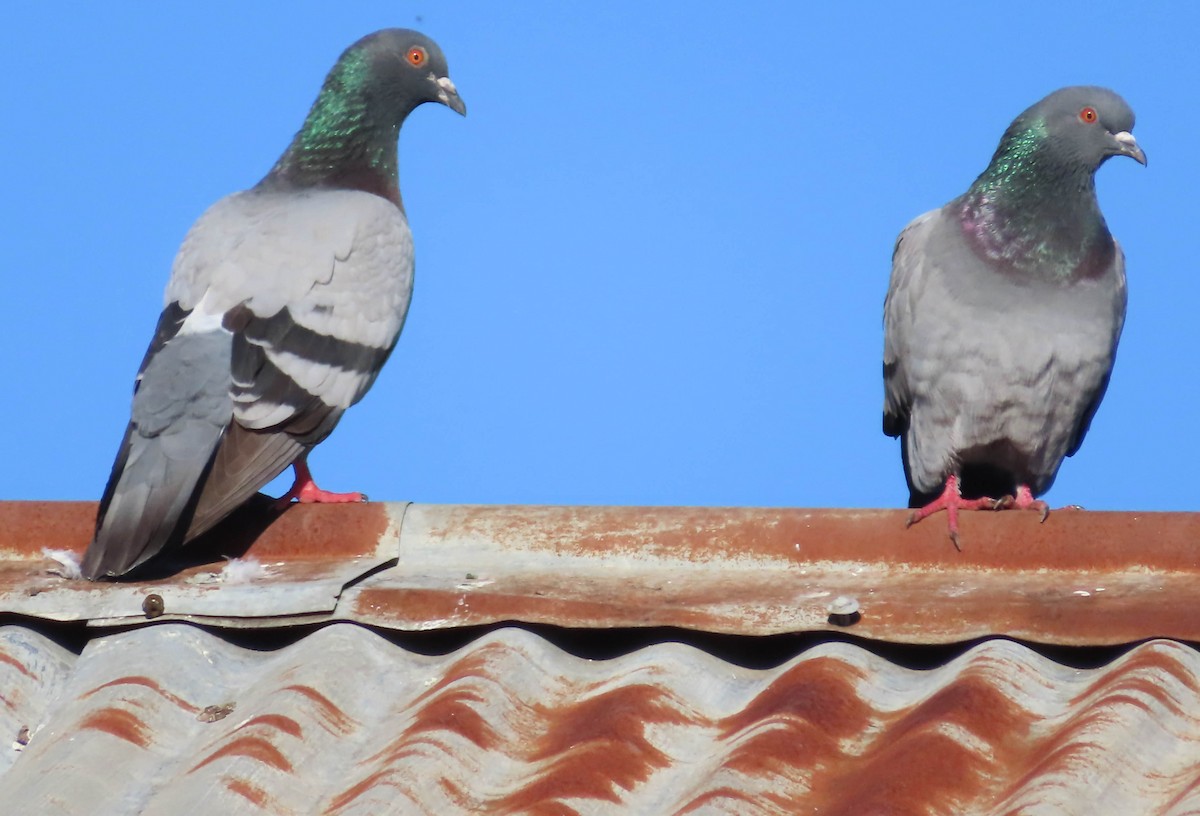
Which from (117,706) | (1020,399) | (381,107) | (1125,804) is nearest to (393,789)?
(117,706)

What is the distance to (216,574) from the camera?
14.8 feet

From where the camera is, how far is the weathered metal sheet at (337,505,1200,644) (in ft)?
12.4

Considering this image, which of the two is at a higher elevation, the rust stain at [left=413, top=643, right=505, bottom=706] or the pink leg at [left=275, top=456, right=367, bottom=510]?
the pink leg at [left=275, top=456, right=367, bottom=510]

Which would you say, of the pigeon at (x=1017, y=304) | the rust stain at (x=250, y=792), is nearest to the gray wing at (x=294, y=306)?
the rust stain at (x=250, y=792)

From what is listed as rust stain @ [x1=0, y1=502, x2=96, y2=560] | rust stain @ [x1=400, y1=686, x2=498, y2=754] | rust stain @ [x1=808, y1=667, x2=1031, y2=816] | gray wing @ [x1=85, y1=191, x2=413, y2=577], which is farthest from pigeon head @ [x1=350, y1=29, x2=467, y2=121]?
rust stain @ [x1=808, y1=667, x2=1031, y2=816]

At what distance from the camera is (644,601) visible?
4008 mm

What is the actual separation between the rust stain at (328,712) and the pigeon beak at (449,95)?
429 centimetres

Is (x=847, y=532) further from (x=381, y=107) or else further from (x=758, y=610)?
(x=381, y=107)

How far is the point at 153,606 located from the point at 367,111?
3398mm

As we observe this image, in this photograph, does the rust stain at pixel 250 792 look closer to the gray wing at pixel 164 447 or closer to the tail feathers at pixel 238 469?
the gray wing at pixel 164 447

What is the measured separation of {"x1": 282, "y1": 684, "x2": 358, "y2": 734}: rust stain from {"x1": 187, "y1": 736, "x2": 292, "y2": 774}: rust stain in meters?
0.20

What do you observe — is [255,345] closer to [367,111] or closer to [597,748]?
[367,111]

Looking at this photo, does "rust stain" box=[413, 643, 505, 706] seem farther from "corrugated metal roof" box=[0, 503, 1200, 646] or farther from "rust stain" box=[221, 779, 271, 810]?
"rust stain" box=[221, 779, 271, 810]

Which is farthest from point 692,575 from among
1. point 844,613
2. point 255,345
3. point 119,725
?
point 255,345
